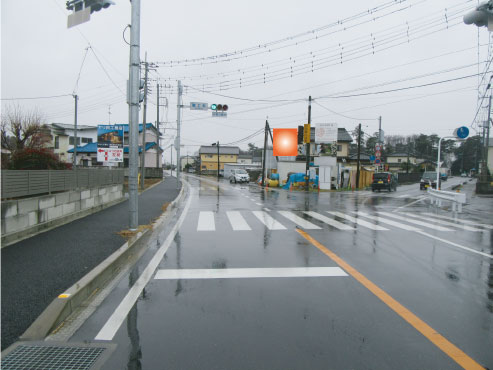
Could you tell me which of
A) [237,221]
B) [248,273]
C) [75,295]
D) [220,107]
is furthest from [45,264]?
[220,107]

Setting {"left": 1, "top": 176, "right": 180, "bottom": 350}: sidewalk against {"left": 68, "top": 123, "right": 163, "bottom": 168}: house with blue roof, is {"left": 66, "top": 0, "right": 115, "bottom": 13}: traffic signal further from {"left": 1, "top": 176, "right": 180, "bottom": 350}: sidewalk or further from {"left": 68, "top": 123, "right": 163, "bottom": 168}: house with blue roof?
{"left": 68, "top": 123, "right": 163, "bottom": 168}: house with blue roof

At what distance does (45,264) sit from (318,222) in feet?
26.3

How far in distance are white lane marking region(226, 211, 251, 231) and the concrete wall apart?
4.91 meters

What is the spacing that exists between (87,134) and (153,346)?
49840mm

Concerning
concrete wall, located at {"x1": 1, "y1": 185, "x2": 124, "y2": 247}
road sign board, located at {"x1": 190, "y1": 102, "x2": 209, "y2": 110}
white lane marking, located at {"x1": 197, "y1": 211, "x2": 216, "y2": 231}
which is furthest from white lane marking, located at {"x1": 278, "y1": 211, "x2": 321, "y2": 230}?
road sign board, located at {"x1": 190, "y1": 102, "x2": 209, "y2": 110}

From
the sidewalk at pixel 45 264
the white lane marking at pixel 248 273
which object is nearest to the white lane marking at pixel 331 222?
the white lane marking at pixel 248 273

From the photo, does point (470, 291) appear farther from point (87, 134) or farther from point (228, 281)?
point (87, 134)

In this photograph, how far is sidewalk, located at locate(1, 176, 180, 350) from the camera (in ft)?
12.2

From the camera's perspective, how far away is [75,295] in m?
4.08

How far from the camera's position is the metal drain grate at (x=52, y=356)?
112 inches

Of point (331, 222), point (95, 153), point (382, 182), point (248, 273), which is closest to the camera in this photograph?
point (248, 273)

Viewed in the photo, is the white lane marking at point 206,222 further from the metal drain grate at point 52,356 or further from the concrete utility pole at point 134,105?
the metal drain grate at point 52,356

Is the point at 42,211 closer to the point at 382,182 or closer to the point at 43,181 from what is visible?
the point at 43,181

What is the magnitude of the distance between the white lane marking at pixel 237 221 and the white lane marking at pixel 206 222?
24.5 inches
